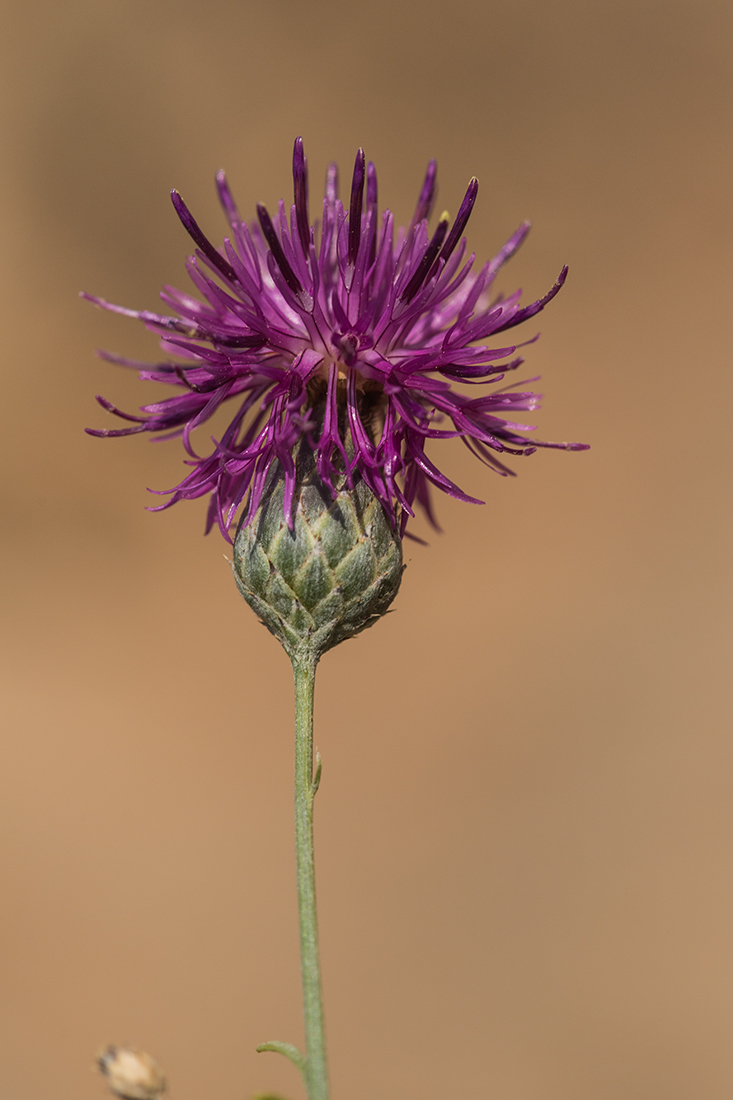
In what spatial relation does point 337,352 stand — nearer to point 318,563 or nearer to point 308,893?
point 318,563

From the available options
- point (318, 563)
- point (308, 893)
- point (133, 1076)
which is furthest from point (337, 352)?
point (133, 1076)

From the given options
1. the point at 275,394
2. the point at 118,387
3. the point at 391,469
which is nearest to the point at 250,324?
the point at 275,394

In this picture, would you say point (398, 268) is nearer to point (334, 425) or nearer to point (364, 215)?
point (364, 215)

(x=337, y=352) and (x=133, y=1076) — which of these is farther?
(x=337, y=352)

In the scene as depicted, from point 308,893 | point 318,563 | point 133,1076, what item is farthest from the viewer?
point 318,563

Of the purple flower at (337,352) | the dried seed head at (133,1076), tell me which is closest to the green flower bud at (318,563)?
the purple flower at (337,352)

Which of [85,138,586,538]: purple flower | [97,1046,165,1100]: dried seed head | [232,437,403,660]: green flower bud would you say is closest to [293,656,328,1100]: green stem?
[232,437,403,660]: green flower bud
